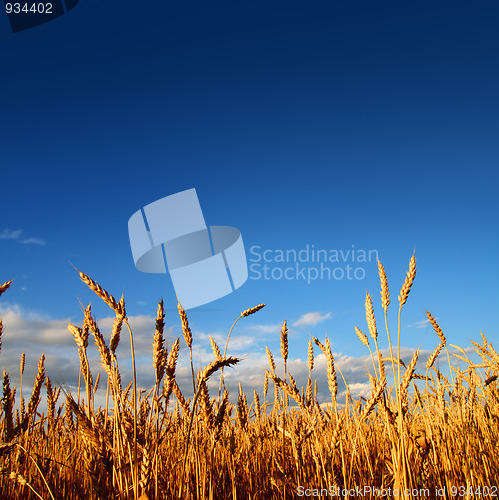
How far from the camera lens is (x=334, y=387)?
280 centimetres

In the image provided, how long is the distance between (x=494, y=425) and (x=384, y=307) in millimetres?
3806

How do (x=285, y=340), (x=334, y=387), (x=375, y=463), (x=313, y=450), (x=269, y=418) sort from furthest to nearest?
(x=269, y=418), (x=285, y=340), (x=375, y=463), (x=334, y=387), (x=313, y=450)

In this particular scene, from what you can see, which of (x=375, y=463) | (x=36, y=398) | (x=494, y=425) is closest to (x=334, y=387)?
(x=375, y=463)

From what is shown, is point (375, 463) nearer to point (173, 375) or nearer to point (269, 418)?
point (173, 375)

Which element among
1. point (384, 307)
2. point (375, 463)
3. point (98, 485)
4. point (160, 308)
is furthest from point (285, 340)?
point (98, 485)

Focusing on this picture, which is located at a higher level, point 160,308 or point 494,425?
point 160,308

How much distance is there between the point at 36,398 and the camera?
10.3 feet

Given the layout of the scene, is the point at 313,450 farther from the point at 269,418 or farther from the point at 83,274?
the point at 269,418

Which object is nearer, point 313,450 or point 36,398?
point 313,450

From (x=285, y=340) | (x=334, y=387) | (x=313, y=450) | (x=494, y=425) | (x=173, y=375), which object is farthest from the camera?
(x=494, y=425)

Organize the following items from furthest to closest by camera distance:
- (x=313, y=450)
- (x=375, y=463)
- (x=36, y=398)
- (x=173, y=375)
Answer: (x=375, y=463)
(x=36, y=398)
(x=313, y=450)
(x=173, y=375)

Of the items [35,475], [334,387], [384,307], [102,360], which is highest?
[384,307]

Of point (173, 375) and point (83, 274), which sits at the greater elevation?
point (83, 274)

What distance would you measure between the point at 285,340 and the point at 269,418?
110 inches
